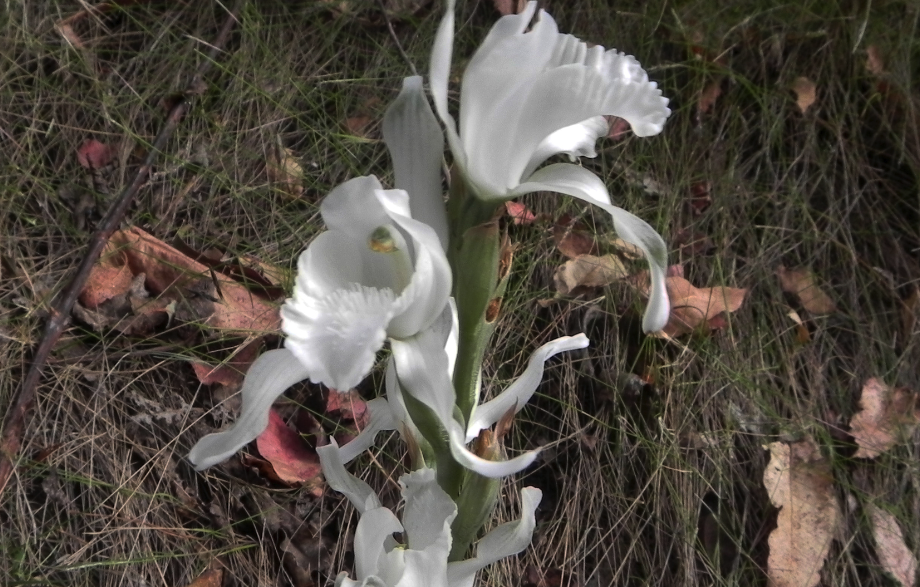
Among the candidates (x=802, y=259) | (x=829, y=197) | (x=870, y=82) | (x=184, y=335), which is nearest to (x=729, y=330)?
(x=802, y=259)

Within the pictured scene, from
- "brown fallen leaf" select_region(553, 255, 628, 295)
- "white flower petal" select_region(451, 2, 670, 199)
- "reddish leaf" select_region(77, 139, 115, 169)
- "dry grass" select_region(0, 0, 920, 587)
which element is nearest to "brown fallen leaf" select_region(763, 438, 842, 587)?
"dry grass" select_region(0, 0, 920, 587)

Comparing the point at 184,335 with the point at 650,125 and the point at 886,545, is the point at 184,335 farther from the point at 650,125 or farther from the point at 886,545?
the point at 886,545

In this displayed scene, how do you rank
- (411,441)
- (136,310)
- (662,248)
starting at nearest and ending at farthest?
(662,248), (411,441), (136,310)

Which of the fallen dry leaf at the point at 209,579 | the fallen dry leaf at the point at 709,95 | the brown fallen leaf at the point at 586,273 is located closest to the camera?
the fallen dry leaf at the point at 209,579

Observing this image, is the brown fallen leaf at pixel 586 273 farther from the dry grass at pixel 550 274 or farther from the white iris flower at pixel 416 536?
the white iris flower at pixel 416 536

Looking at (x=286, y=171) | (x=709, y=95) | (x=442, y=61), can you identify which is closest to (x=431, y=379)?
(x=442, y=61)

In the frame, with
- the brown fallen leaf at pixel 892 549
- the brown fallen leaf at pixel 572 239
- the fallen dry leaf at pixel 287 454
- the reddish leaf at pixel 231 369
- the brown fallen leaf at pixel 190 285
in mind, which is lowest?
the brown fallen leaf at pixel 892 549

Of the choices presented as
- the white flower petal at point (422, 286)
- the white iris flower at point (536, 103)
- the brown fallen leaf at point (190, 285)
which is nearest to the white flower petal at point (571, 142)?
the white iris flower at point (536, 103)

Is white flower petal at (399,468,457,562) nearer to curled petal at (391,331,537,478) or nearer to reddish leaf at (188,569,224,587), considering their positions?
curled petal at (391,331,537,478)
